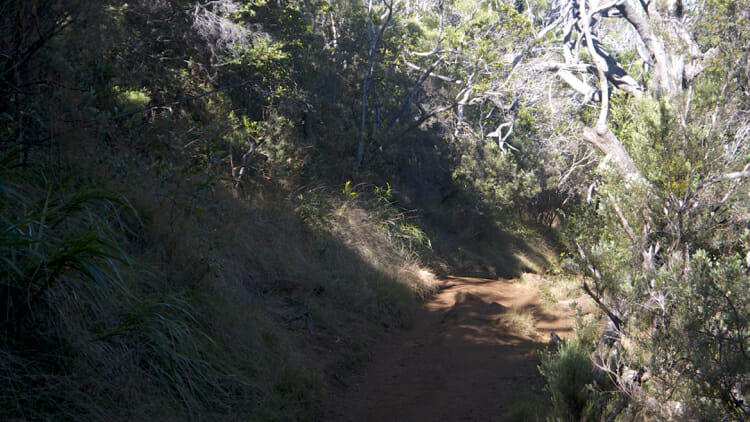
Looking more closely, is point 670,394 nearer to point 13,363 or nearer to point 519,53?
point 13,363

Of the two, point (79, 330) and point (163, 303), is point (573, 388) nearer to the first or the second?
point (163, 303)

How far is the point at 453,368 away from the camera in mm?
6504

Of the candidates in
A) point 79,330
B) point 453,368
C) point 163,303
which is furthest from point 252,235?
point 79,330

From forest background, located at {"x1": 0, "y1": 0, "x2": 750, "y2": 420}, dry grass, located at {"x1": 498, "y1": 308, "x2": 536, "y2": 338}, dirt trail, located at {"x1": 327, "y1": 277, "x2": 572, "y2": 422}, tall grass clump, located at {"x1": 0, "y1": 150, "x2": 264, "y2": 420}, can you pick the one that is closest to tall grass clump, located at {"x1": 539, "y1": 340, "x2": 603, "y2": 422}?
forest background, located at {"x1": 0, "y1": 0, "x2": 750, "y2": 420}

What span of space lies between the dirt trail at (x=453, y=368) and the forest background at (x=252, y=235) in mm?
414

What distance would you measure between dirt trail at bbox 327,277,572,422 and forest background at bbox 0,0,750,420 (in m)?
0.41

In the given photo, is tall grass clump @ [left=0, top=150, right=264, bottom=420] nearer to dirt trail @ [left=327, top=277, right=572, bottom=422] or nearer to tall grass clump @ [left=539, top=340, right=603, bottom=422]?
dirt trail @ [left=327, top=277, right=572, bottom=422]

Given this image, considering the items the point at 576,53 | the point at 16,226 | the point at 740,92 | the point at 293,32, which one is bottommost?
the point at 16,226

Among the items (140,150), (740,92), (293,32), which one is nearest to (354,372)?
(140,150)

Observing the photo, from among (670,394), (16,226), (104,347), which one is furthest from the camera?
(670,394)

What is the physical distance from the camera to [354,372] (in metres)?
6.34

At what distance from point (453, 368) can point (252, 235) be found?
3.59 metres

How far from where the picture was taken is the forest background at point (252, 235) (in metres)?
3.54

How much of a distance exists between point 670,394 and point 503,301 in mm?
5901
